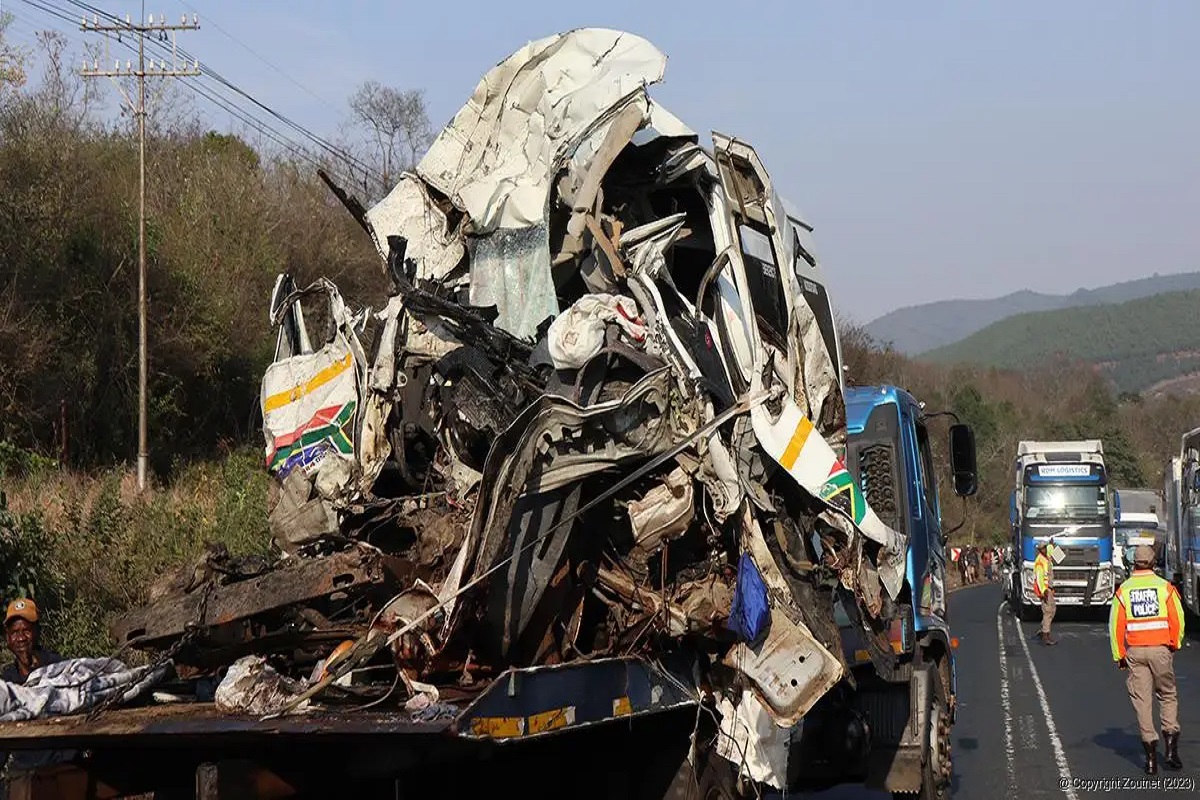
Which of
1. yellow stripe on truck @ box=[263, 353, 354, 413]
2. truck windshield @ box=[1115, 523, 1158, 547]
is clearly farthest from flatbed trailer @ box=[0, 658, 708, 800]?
truck windshield @ box=[1115, 523, 1158, 547]

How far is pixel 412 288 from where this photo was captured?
6391mm

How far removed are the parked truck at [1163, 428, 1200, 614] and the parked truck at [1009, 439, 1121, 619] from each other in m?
1.38

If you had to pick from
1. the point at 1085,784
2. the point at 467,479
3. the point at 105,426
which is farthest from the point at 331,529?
the point at 105,426

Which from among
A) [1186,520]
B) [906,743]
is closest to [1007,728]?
[906,743]

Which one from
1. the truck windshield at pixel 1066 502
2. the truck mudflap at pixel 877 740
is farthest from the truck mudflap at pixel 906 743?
the truck windshield at pixel 1066 502

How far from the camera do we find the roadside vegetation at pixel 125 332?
13.7 m

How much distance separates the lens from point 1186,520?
2452cm

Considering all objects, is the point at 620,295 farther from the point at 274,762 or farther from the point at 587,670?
the point at 274,762

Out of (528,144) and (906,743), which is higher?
(528,144)

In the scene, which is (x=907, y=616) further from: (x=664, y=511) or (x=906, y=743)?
(x=664, y=511)

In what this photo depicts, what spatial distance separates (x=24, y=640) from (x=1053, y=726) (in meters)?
9.92

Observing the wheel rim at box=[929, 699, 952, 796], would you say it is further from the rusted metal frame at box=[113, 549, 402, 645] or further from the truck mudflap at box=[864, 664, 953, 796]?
the rusted metal frame at box=[113, 549, 402, 645]

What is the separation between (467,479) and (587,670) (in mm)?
1250

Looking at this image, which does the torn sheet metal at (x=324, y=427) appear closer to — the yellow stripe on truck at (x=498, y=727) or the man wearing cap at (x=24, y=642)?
the man wearing cap at (x=24, y=642)
